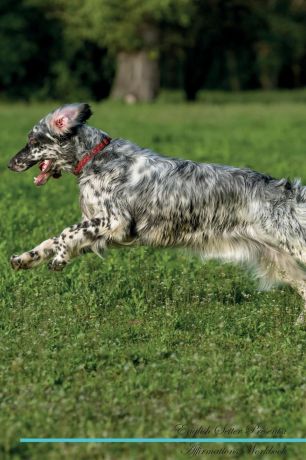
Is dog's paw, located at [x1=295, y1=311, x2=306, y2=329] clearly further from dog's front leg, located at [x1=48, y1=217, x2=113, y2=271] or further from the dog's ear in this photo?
the dog's ear

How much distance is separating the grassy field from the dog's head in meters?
1.13

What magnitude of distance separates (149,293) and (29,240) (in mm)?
2918

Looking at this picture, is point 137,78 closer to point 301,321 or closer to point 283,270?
point 283,270

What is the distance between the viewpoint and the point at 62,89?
169 feet

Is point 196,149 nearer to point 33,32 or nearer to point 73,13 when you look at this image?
point 73,13

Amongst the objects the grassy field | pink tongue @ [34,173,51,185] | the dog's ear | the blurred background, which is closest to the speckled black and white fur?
the dog's ear

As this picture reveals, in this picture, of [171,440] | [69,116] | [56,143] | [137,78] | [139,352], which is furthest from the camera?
[137,78]

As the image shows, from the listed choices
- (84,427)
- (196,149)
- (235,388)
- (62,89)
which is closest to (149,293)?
(235,388)

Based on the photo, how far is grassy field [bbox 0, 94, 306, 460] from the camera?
6.07m

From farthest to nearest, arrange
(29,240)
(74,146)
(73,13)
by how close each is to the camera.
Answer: (73,13), (29,240), (74,146)

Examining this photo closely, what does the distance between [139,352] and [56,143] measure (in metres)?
2.48

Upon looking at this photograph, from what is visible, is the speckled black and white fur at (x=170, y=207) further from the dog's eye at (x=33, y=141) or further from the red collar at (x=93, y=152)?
the dog's eye at (x=33, y=141)

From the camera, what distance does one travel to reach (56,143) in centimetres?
917

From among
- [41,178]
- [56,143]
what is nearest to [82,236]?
[41,178]
